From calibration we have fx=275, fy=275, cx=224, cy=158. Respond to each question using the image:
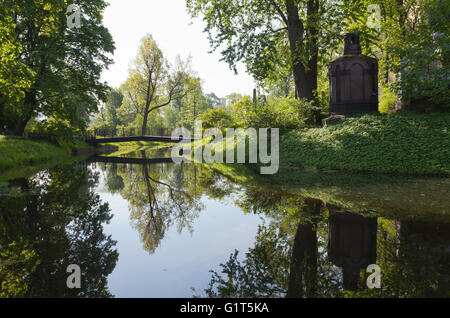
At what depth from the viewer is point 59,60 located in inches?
824

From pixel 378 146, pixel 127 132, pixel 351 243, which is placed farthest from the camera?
pixel 127 132

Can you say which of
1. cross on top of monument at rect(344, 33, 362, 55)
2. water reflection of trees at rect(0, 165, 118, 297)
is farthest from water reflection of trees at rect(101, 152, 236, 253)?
cross on top of monument at rect(344, 33, 362, 55)

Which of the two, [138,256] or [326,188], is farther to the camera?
[326,188]

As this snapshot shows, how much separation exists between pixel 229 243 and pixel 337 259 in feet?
4.83

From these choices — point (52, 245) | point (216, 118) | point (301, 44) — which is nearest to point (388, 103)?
point (301, 44)

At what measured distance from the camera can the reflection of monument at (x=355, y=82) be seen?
15.8 m

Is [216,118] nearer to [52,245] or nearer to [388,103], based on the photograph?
[388,103]

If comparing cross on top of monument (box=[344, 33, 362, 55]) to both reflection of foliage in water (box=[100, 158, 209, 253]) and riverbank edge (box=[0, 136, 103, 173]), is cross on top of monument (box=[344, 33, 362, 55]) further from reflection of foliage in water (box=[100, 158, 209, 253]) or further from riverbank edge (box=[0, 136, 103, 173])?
riverbank edge (box=[0, 136, 103, 173])

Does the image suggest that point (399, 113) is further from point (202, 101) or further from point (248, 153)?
point (202, 101)

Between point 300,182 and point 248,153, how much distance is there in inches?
302

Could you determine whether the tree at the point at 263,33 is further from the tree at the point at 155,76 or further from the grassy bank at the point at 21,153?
the tree at the point at 155,76

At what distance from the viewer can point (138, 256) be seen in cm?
354

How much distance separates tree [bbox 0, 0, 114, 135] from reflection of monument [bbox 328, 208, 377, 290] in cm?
2008
